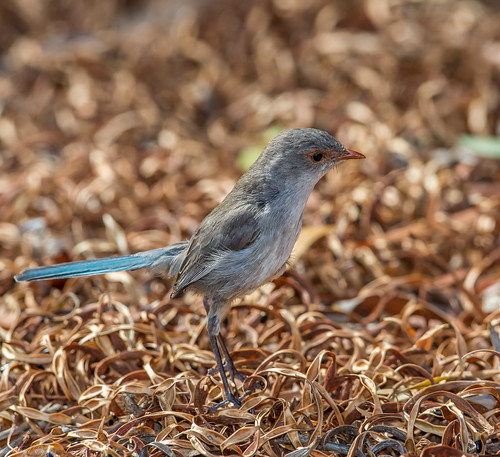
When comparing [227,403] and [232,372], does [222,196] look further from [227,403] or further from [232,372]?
[227,403]

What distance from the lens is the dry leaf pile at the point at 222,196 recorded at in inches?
135

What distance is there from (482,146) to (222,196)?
7.54 feet

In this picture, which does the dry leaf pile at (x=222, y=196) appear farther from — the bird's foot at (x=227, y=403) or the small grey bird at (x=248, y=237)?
the small grey bird at (x=248, y=237)

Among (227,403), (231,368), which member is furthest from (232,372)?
(227,403)

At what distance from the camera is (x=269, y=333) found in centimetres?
420

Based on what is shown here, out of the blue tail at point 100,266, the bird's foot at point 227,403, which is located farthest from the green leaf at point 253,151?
the bird's foot at point 227,403

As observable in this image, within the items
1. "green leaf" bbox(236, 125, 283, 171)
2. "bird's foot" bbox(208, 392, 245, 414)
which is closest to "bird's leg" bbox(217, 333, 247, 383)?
"bird's foot" bbox(208, 392, 245, 414)

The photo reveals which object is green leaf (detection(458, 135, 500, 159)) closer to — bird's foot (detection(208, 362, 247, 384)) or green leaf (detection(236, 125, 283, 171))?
green leaf (detection(236, 125, 283, 171))

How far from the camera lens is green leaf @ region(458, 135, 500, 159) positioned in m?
6.25

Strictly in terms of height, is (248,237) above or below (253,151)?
above

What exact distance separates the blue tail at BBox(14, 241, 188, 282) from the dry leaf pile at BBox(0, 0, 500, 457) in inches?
12.3

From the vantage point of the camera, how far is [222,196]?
5.71 meters

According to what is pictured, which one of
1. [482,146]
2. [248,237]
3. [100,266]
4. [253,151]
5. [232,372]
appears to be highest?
[248,237]

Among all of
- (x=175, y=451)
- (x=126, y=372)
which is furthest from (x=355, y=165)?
(x=175, y=451)
